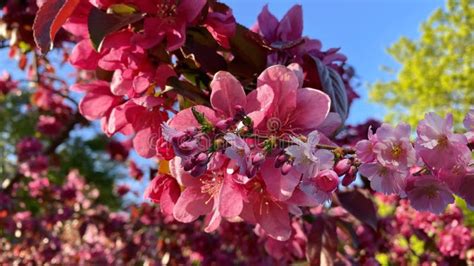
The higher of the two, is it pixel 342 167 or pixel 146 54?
pixel 342 167

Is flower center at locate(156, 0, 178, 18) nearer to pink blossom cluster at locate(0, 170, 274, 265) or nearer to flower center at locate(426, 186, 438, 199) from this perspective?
flower center at locate(426, 186, 438, 199)

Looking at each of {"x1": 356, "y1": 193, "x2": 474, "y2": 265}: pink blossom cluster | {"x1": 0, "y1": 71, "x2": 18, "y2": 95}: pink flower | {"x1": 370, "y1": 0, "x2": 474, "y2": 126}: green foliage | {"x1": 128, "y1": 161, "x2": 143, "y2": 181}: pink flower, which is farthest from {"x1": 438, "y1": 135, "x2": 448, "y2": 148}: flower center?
{"x1": 370, "y1": 0, "x2": 474, "y2": 126}: green foliage

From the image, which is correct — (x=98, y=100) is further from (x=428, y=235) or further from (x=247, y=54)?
(x=428, y=235)

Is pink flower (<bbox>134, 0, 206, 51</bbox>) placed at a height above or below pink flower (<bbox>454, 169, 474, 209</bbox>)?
below

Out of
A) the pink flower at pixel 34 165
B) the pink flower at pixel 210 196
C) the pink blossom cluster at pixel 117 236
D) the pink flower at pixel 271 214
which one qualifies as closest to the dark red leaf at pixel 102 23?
the pink flower at pixel 210 196

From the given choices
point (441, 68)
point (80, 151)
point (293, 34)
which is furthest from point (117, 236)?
point (80, 151)

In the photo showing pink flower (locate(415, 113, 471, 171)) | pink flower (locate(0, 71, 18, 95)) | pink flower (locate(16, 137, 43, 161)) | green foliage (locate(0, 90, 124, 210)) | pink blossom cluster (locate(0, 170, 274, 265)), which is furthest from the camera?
green foliage (locate(0, 90, 124, 210))

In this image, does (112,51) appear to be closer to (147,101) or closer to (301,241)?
(147,101)

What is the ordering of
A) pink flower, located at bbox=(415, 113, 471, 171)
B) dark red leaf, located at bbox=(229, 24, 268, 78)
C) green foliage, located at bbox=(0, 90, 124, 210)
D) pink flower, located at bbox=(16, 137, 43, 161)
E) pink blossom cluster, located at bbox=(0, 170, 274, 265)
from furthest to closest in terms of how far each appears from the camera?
green foliage, located at bbox=(0, 90, 124, 210) → pink flower, located at bbox=(16, 137, 43, 161) → pink blossom cluster, located at bbox=(0, 170, 274, 265) → dark red leaf, located at bbox=(229, 24, 268, 78) → pink flower, located at bbox=(415, 113, 471, 171)
